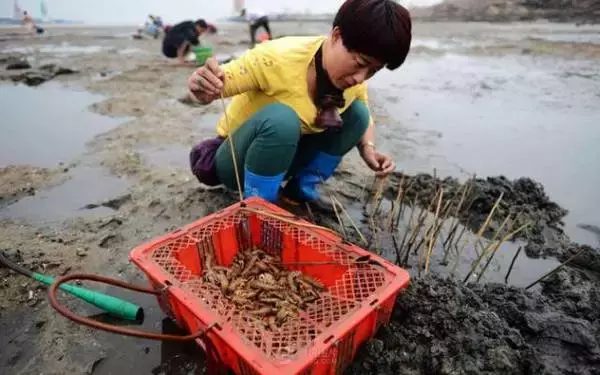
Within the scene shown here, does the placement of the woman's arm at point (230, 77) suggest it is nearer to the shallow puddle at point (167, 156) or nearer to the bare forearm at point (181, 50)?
the shallow puddle at point (167, 156)

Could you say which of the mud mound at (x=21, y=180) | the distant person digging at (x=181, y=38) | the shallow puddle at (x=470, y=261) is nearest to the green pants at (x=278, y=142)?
the shallow puddle at (x=470, y=261)

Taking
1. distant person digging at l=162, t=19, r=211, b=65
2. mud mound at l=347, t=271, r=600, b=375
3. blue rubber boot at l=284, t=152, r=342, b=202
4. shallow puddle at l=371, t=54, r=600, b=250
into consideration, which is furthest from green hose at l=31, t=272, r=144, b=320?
distant person digging at l=162, t=19, r=211, b=65

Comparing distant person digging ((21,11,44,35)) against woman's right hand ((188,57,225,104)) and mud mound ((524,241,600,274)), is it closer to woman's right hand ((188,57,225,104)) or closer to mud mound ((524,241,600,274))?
woman's right hand ((188,57,225,104))

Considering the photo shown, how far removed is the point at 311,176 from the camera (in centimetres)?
313

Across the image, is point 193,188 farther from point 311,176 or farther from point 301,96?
point 301,96

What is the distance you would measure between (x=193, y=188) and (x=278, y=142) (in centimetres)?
136

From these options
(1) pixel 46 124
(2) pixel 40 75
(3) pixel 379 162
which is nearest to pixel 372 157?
(3) pixel 379 162

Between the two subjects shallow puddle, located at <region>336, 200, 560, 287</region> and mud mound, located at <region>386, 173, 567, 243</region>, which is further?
mud mound, located at <region>386, 173, 567, 243</region>

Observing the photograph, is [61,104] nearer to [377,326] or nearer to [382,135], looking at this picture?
[382,135]

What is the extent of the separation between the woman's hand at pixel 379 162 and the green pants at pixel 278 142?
0.46 feet

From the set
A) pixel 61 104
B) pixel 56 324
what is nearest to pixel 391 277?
pixel 56 324

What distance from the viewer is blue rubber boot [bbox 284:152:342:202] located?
10.1 ft

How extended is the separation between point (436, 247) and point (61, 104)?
6287 millimetres

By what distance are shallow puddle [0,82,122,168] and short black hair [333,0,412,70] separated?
345cm
